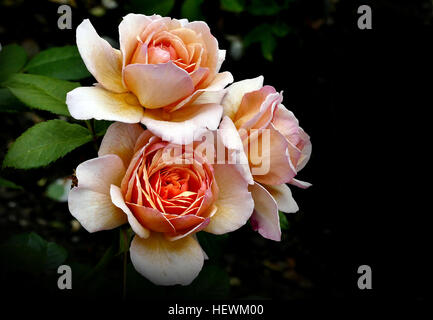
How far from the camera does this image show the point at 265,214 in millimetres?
627

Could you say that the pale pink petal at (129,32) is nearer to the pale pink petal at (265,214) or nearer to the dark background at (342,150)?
the pale pink petal at (265,214)

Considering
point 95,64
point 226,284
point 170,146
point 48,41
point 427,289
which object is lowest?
point 427,289

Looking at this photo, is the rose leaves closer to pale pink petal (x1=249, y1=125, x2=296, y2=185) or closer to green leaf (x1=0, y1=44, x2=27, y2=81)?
green leaf (x1=0, y1=44, x2=27, y2=81)

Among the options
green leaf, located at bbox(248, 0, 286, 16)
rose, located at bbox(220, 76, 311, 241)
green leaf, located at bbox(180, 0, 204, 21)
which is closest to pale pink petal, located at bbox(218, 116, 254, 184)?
rose, located at bbox(220, 76, 311, 241)

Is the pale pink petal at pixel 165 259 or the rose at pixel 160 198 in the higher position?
the rose at pixel 160 198

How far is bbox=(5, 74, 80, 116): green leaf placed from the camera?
0.70 metres

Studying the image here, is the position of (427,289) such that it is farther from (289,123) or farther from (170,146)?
(170,146)

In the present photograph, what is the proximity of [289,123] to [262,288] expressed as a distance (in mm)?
1250

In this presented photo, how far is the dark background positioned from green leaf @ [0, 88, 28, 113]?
1.00 metres

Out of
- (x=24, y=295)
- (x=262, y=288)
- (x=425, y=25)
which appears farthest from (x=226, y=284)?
(x=425, y=25)

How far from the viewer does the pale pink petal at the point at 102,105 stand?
556 mm

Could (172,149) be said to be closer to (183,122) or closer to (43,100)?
(183,122)

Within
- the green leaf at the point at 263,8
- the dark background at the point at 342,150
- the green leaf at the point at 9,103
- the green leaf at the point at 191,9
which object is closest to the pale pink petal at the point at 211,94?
the green leaf at the point at 9,103

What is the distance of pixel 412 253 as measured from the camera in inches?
73.4
